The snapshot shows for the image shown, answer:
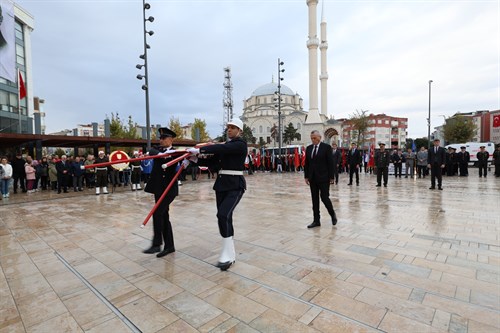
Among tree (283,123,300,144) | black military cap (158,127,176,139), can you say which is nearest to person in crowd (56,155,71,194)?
black military cap (158,127,176,139)

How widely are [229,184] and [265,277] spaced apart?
53.8 inches

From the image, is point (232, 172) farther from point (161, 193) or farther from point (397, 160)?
point (397, 160)

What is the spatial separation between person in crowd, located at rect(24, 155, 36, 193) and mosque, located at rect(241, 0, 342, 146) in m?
52.1

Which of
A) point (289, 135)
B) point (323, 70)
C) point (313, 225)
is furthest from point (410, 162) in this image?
point (289, 135)

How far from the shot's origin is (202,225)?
667 centimetres

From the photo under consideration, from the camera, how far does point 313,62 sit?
56.7 metres

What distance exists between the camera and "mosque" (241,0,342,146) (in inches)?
2236

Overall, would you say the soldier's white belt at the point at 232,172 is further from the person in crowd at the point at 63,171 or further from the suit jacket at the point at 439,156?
the person in crowd at the point at 63,171

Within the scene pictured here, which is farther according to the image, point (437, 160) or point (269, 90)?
point (269, 90)

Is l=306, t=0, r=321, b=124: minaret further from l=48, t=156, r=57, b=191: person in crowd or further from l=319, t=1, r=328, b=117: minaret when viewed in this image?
l=48, t=156, r=57, b=191: person in crowd

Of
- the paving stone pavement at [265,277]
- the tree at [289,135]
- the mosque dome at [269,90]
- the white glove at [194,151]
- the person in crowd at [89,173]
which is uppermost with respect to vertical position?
the mosque dome at [269,90]

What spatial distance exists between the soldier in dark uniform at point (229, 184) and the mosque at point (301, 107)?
57.1 metres

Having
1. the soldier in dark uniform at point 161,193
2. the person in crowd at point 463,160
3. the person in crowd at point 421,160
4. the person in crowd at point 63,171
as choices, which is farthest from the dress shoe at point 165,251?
the person in crowd at point 463,160

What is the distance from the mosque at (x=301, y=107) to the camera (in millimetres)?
56803
